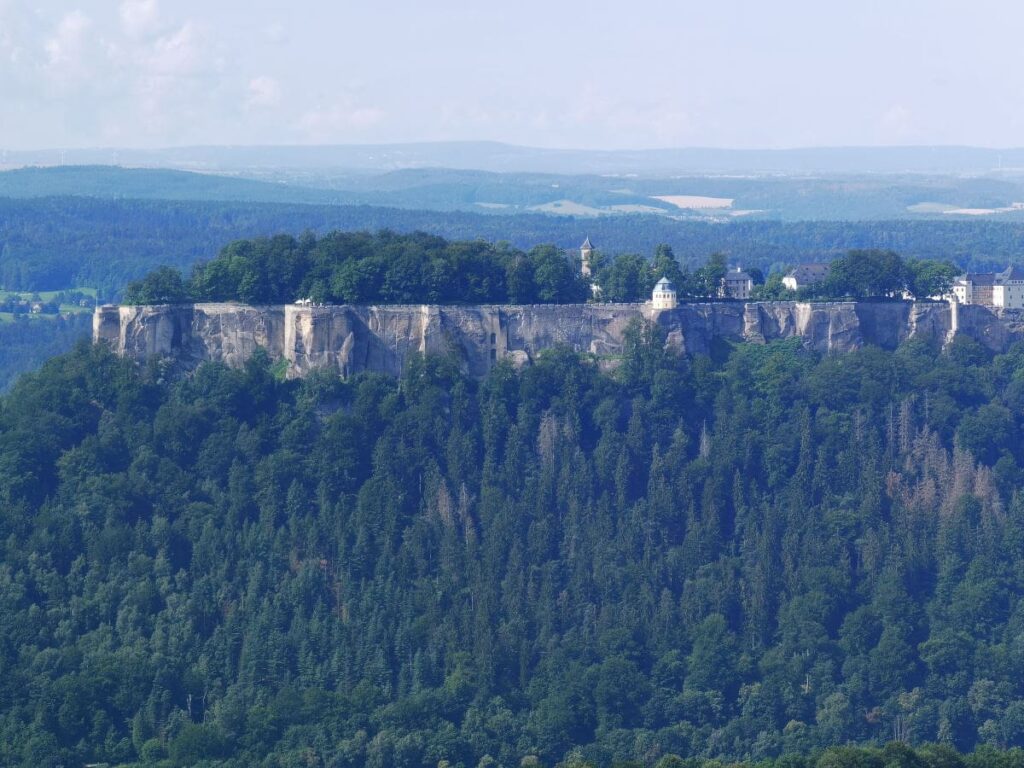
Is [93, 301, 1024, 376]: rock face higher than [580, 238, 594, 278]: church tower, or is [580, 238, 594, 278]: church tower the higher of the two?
[580, 238, 594, 278]: church tower

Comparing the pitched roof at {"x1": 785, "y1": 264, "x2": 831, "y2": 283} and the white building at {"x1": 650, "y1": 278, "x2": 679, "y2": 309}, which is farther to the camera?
the pitched roof at {"x1": 785, "y1": 264, "x2": 831, "y2": 283}

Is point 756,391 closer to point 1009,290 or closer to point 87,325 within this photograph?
point 1009,290

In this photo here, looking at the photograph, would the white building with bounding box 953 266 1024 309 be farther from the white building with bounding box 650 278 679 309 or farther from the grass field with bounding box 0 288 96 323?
the grass field with bounding box 0 288 96 323

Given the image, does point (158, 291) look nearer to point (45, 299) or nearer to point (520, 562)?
point (520, 562)

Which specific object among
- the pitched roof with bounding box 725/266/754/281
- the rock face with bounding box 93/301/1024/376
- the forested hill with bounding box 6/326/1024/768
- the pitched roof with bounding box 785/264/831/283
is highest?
the pitched roof with bounding box 785/264/831/283

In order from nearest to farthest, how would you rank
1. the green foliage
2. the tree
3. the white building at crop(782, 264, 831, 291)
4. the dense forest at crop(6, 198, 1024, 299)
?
the tree < the green foliage < the white building at crop(782, 264, 831, 291) < the dense forest at crop(6, 198, 1024, 299)

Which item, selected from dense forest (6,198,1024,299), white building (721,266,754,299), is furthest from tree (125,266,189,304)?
dense forest (6,198,1024,299)

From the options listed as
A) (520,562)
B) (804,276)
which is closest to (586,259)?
(804,276)

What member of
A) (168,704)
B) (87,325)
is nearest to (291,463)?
(168,704)
